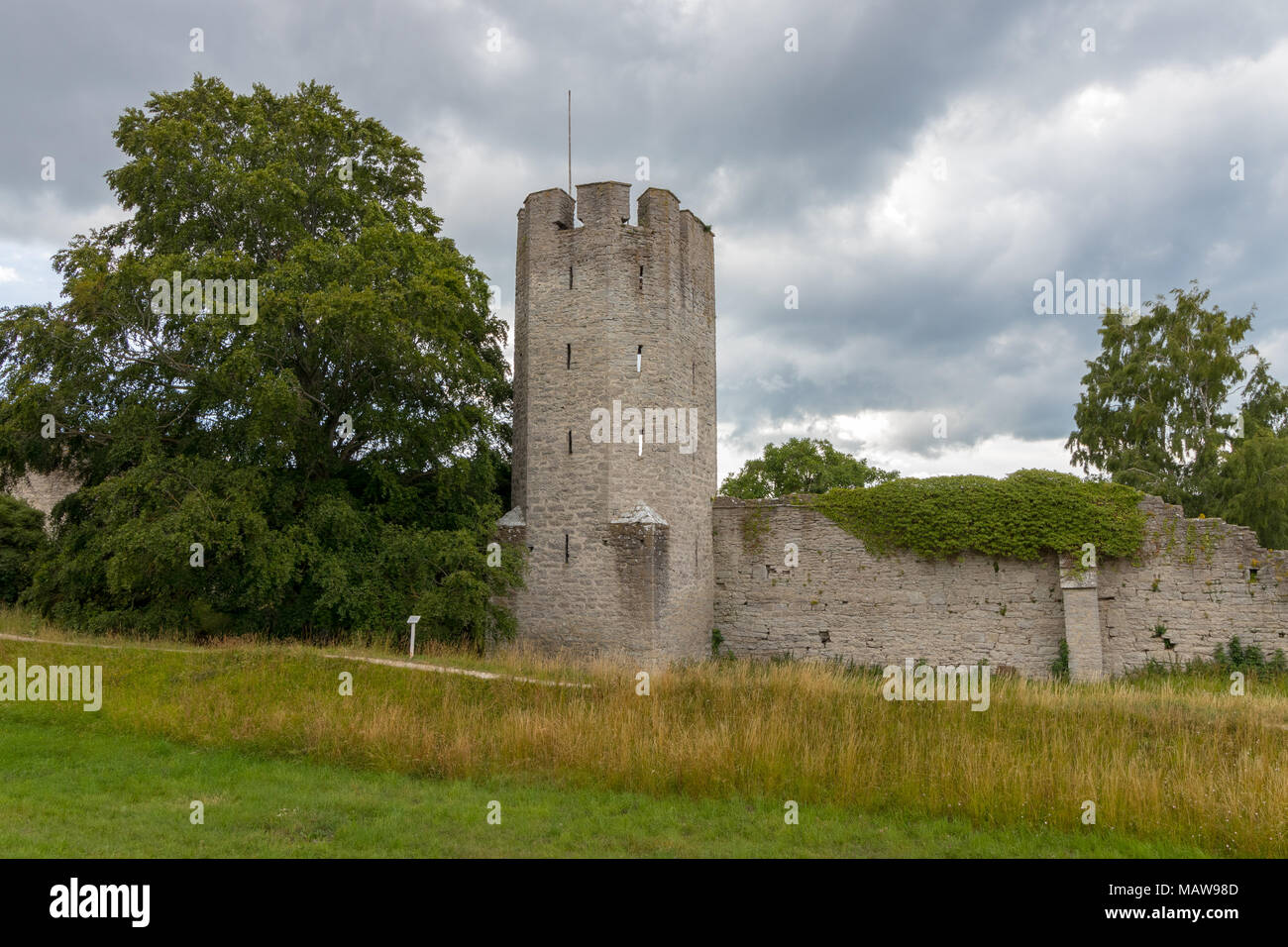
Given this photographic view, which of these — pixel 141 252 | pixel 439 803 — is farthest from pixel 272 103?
pixel 439 803

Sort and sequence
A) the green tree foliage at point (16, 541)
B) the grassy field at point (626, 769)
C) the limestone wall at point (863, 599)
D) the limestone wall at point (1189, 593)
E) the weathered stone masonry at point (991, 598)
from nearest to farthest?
1. the grassy field at point (626, 769)
2. the limestone wall at point (1189, 593)
3. the weathered stone masonry at point (991, 598)
4. the limestone wall at point (863, 599)
5. the green tree foliage at point (16, 541)

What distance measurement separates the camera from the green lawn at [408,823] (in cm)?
584

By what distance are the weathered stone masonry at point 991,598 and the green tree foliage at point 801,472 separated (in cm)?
1794

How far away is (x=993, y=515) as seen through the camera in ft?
52.7

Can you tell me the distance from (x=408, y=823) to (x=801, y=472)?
31289 millimetres

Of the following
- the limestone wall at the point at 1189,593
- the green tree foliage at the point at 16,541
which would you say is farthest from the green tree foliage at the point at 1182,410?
the green tree foliage at the point at 16,541

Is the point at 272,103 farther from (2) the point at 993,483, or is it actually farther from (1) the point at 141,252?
(2) the point at 993,483

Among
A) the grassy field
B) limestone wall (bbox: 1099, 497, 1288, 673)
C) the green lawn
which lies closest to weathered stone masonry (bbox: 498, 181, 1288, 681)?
limestone wall (bbox: 1099, 497, 1288, 673)

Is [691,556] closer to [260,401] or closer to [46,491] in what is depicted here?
[260,401]

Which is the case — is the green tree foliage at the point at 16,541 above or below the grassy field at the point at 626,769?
above

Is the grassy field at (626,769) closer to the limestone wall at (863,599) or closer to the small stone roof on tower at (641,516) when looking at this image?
the small stone roof on tower at (641,516)

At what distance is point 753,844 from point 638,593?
927 cm

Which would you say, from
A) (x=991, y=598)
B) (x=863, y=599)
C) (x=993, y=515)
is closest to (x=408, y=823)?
(x=863, y=599)

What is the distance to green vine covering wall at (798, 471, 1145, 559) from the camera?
1539 centimetres
